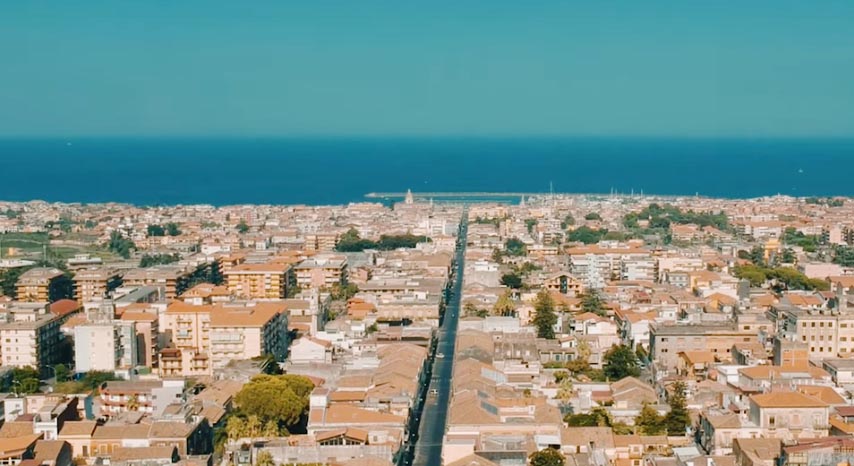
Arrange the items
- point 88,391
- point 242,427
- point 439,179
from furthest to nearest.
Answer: point 439,179
point 88,391
point 242,427

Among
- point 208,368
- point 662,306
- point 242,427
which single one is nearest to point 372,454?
point 242,427

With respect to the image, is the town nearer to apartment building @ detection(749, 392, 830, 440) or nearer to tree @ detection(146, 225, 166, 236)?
apartment building @ detection(749, 392, 830, 440)

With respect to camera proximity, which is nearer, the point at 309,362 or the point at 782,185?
the point at 309,362

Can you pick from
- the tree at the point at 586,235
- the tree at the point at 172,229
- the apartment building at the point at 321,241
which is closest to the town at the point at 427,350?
the apartment building at the point at 321,241

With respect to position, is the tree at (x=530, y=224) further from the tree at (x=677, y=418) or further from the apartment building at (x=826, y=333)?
the tree at (x=677, y=418)

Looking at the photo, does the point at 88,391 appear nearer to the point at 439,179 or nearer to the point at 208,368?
the point at 208,368

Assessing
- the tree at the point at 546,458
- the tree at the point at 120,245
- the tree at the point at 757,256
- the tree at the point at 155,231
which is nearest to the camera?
the tree at the point at 546,458
